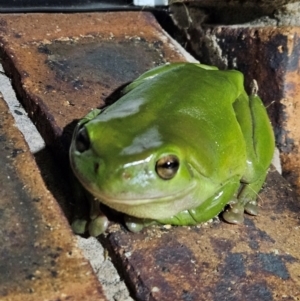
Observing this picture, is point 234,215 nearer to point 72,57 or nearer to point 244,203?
point 244,203

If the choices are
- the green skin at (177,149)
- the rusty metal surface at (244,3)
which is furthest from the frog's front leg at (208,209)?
the rusty metal surface at (244,3)

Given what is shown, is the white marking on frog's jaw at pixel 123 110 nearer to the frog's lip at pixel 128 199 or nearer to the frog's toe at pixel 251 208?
the frog's lip at pixel 128 199

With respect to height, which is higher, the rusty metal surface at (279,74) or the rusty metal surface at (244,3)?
the rusty metal surface at (244,3)

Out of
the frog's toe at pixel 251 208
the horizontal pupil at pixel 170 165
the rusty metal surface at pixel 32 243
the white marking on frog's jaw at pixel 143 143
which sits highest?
the white marking on frog's jaw at pixel 143 143

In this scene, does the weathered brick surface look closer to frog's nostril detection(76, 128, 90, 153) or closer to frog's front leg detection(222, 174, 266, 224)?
frog's front leg detection(222, 174, 266, 224)

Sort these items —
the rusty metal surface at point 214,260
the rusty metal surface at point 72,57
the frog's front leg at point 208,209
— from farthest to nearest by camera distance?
the rusty metal surface at point 72,57
the frog's front leg at point 208,209
the rusty metal surface at point 214,260

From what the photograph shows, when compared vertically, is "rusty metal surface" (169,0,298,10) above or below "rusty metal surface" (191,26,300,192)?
above

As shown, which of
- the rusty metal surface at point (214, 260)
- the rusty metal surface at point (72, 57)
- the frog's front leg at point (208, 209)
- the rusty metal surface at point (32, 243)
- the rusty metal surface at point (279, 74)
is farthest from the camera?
the rusty metal surface at point (279, 74)

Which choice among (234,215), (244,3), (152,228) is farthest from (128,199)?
(244,3)

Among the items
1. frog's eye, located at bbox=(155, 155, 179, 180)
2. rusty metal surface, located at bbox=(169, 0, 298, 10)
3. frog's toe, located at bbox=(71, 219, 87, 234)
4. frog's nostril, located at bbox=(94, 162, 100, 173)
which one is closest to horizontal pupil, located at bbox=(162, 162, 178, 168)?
frog's eye, located at bbox=(155, 155, 179, 180)
